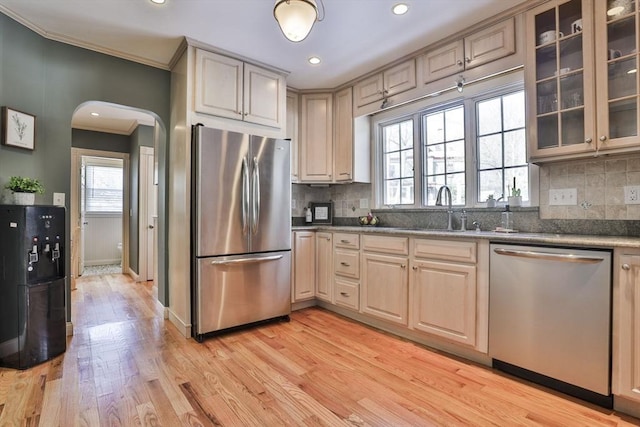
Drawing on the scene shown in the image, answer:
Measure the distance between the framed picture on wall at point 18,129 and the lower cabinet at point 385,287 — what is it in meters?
3.00

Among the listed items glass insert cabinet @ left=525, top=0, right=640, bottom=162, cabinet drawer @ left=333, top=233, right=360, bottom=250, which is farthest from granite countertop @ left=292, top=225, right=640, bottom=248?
glass insert cabinet @ left=525, top=0, right=640, bottom=162

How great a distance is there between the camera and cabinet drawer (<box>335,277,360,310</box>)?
315cm

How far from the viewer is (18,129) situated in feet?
8.13

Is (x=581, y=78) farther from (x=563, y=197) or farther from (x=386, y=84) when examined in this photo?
(x=386, y=84)

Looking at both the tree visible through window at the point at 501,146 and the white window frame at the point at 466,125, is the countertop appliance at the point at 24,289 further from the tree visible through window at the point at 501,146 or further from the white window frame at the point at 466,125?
the tree visible through window at the point at 501,146

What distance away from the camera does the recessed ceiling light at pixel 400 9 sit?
230 cm

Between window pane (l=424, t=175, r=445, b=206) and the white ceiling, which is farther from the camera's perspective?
window pane (l=424, t=175, r=445, b=206)

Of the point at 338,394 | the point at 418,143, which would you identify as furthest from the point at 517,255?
the point at 418,143

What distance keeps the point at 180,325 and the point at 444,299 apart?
91.4 inches

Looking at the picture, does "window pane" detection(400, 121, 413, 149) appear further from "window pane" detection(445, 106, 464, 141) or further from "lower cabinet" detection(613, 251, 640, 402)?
"lower cabinet" detection(613, 251, 640, 402)

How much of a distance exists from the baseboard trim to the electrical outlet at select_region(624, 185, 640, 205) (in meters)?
3.41

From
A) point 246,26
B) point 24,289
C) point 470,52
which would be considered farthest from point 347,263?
point 24,289

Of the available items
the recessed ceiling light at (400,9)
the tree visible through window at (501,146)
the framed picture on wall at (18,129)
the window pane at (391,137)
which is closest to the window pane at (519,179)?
the tree visible through window at (501,146)

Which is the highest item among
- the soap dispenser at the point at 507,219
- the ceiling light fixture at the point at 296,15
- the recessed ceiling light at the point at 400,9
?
the recessed ceiling light at the point at 400,9
